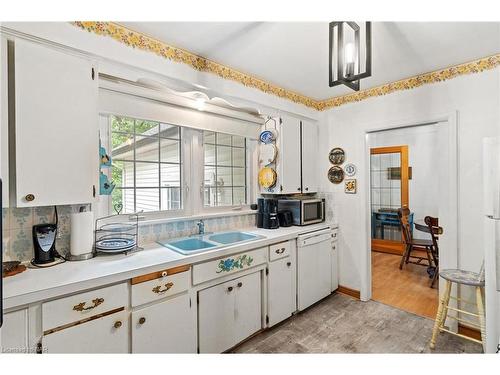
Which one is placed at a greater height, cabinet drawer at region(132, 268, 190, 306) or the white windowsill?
the white windowsill

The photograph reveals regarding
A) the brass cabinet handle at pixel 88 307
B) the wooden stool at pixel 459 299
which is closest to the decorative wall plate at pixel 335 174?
the wooden stool at pixel 459 299

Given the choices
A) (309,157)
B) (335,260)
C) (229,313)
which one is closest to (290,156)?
(309,157)

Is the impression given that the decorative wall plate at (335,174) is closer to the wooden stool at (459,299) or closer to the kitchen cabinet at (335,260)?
the kitchen cabinet at (335,260)

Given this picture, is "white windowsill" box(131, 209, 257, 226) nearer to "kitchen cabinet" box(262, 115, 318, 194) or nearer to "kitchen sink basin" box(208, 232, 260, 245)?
"kitchen sink basin" box(208, 232, 260, 245)

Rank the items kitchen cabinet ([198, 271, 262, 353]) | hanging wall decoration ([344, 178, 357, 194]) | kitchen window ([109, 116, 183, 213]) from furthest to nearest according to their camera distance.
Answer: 1. hanging wall decoration ([344, 178, 357, 194])
2. kitchen window ([109, 116, 183, 213])
3. kitchen cabinet ([198, 271, 262, 353])

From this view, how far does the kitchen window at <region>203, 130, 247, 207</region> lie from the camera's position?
254 centimetres

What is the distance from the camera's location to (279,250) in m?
2.37

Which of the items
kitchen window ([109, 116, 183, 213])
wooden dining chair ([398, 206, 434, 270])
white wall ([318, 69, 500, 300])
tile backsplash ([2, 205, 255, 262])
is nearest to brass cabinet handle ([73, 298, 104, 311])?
tile backsplash ([2, 205, 255, 262])

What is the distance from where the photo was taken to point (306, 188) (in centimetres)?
314

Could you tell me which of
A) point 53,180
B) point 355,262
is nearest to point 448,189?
point 355,262

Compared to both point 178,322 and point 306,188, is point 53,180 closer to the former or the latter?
point 178,322

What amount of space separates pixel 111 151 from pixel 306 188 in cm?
217

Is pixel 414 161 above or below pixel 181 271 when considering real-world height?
above

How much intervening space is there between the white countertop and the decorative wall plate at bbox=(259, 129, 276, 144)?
4.32 feet
